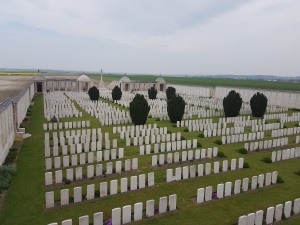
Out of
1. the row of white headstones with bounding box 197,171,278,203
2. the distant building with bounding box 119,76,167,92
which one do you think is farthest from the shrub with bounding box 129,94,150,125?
the distant building with bounding box 119,76,167,92

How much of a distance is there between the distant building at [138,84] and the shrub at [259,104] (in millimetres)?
31386

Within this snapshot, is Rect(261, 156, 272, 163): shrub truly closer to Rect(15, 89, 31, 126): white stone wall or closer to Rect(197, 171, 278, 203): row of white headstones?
Rect(197, 171, 278, 203): row of white headstones

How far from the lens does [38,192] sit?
8.69 m

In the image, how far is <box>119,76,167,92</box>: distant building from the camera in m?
53.5

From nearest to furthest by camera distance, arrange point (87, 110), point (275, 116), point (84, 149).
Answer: point (84, 149) < point (275, 116) < point (87, 110)

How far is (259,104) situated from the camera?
2422 cm

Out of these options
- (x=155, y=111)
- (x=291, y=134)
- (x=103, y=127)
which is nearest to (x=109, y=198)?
(x=103, y=127)

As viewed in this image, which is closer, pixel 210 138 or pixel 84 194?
pixel 84 194

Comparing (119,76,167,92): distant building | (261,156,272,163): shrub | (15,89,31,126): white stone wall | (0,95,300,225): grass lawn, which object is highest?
(119,76,167,92): distant building

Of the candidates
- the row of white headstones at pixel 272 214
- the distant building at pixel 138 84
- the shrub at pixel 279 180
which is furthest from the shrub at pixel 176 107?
the distant building at pixel 138 84

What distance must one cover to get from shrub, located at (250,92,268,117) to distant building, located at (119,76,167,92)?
31.4 meters

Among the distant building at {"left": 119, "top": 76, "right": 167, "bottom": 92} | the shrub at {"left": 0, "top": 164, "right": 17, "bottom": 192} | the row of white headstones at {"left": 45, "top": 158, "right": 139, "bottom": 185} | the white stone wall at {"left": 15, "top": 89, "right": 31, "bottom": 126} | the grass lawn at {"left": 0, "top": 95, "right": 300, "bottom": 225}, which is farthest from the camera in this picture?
the distant building at {"left": 119, "top": 76, "right": 167, "bottom": 92}

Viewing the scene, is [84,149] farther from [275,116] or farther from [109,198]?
[275,116]

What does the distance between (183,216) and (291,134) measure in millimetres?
13792
